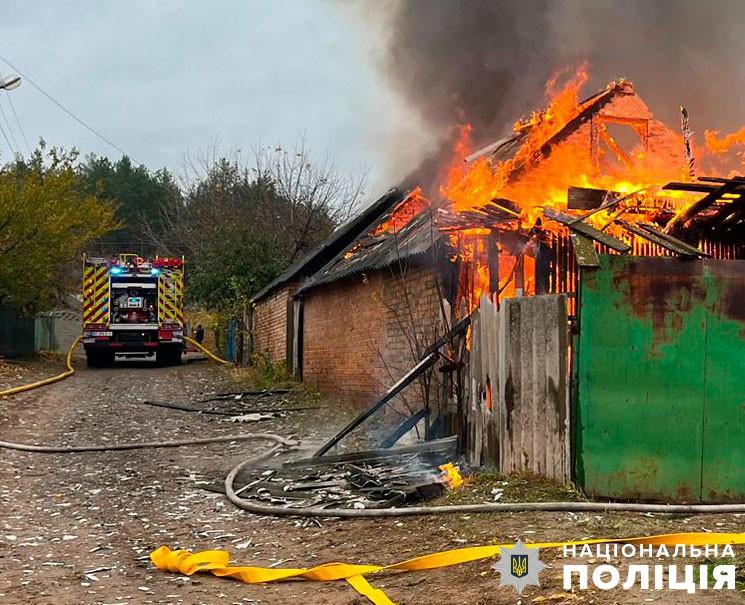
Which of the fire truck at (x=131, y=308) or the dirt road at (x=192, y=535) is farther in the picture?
the fire truck at (x=131, y=308)

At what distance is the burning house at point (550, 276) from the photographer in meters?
5.50

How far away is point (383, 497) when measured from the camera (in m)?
6.25

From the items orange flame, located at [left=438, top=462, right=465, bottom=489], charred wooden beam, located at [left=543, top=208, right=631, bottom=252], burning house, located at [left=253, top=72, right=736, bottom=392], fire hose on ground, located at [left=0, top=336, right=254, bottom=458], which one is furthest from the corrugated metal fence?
charred wooden beam, located at [left=543, top=208, right=631, bottom=252]

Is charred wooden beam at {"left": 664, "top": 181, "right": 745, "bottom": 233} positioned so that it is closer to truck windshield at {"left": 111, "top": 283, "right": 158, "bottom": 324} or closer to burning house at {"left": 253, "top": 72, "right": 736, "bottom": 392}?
burning house at {"left": 253, "top": 72, "right": 736, "bottom": 392}

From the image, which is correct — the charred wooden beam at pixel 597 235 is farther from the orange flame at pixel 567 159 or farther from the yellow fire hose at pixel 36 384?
the yellow fire hose at pixel 36 384

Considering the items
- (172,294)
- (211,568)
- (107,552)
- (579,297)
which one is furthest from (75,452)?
(172,294)

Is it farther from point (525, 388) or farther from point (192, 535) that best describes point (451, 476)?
point (192, 535)

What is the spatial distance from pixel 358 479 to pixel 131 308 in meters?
18.2

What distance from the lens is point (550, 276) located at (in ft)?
25.7

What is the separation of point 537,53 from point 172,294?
15.7 metres

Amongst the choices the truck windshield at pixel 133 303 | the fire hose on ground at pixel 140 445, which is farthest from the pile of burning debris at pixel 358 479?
the truck windshield at pixel 133 303

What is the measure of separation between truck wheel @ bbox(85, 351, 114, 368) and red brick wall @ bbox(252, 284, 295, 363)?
4.63 meters

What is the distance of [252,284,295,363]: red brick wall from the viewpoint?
760 inches

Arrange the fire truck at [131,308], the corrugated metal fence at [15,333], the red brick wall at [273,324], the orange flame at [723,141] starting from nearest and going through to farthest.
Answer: the orange flame at [723,141]
the red brick wall at [273,324]
the corrugated metal fence at [15,333]
the fire truck at [131,308]
